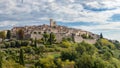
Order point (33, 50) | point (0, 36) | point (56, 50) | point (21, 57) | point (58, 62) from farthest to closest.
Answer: point (0, 36)
point (56, 50)
point (33, 50)
point (58, 62)
point (21, 57)

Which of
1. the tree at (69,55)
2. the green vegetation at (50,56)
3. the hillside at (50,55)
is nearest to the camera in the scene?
the green vegetation at (50,56)

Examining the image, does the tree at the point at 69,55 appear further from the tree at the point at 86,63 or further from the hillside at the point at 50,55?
the tree at the point at 86,63

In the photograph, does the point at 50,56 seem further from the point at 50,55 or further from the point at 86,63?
the point at 86,63

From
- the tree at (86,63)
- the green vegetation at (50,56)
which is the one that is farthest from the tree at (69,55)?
the tree at (86,63)

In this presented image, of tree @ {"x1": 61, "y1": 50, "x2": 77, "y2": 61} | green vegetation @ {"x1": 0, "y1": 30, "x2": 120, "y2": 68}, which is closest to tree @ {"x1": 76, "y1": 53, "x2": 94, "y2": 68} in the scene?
green vegetation @ {"x1": 0, "y1": 30, "x2": 120, "y2": 68}

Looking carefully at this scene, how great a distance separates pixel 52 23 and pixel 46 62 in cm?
4991

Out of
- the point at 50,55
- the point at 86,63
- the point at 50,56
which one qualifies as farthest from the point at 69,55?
the point at 86,63

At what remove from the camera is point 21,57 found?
36938 millimetres

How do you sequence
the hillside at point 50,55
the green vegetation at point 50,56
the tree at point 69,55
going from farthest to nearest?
1. the tree at point 69,55
2. the hillside at point 50,55
3. the green vegetation at point 50,56

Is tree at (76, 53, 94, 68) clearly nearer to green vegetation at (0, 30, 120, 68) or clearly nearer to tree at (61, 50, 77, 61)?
green vegetation at (0, 30, 120, 68)

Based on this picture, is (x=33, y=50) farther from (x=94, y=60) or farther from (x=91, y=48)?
(x=94, y=60)

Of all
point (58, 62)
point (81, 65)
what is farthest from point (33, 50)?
point (81, 65)

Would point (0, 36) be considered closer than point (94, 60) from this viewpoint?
No

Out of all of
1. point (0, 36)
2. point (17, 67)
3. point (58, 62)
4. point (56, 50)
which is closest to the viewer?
point (17, 67)
